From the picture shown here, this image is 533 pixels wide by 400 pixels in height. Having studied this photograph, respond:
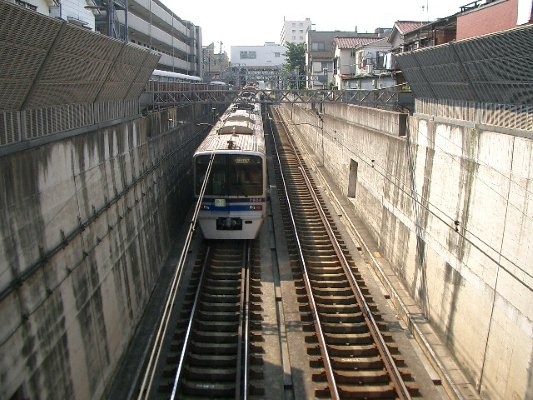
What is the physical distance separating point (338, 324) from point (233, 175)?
5588mm

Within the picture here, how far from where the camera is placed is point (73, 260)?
7.36 m

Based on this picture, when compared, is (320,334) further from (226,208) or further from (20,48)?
(20,48)

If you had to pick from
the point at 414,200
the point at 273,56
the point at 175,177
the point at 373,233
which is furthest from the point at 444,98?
the point at 273,56

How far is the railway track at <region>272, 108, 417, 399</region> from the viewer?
27.5 ft

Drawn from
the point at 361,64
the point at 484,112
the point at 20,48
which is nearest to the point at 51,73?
the point at 20,48

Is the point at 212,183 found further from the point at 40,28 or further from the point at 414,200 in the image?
the point at 40,28

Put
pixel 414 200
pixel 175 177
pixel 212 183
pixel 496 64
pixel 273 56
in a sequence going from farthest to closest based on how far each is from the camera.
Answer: pixel 273 56, pixel 175 177, pixel 212 183, pixel 414 200, pixel 496 64

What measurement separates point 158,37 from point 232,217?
3081 cm

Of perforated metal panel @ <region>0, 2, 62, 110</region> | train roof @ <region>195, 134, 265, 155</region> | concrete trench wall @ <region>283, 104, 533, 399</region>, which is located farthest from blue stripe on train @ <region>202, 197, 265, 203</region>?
perforated metal panel @ <region>0, 2, 62, 110</region>

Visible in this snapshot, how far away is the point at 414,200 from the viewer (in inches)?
481

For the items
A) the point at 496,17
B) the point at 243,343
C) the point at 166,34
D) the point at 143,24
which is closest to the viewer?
the point at 243,343

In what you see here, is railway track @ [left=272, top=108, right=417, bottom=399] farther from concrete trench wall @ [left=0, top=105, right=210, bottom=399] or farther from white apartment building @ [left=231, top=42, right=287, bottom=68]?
white apartment building @ [left=231, top=42, right=287, bottom=68]

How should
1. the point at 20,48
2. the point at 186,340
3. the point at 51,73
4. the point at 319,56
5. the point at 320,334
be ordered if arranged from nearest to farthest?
1. the point at 20,48
2. the point at 51,73
3. the point at 186,340
4. the point at 320,334
5. the point at 319,56

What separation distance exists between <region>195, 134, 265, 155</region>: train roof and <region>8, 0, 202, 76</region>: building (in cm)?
446
